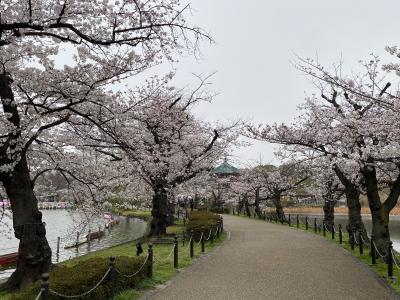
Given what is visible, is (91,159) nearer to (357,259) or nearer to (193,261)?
(193,261)

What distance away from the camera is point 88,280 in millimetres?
7801

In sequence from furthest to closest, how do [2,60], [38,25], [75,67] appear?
[75,67] < [2,60] < [38,25]

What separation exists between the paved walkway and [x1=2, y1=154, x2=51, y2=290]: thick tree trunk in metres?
3.18

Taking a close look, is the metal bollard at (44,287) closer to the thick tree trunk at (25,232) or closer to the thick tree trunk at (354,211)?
the thick tree trunk at (25,232)

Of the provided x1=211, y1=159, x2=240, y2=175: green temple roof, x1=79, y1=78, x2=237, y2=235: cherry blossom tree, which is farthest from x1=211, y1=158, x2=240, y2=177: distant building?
x1=79, y1=78, x2=237, y2=235: cherry blossom tree

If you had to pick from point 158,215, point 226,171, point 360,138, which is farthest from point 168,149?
point 226,171

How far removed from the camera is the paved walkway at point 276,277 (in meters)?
9.21

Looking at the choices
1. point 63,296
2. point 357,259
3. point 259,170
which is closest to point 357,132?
point 357,259

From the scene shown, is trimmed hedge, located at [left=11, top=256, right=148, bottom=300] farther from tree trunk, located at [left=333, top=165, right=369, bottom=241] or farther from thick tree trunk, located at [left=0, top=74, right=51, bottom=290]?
tree trunk, located at [left=333, top=165, right=369, bottom=241]

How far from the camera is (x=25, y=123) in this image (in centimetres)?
892

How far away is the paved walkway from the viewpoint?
9211mm

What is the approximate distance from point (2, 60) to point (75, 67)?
160 cm

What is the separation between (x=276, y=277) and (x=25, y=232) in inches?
260

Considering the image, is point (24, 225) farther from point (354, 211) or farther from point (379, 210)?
point (354, 211)
